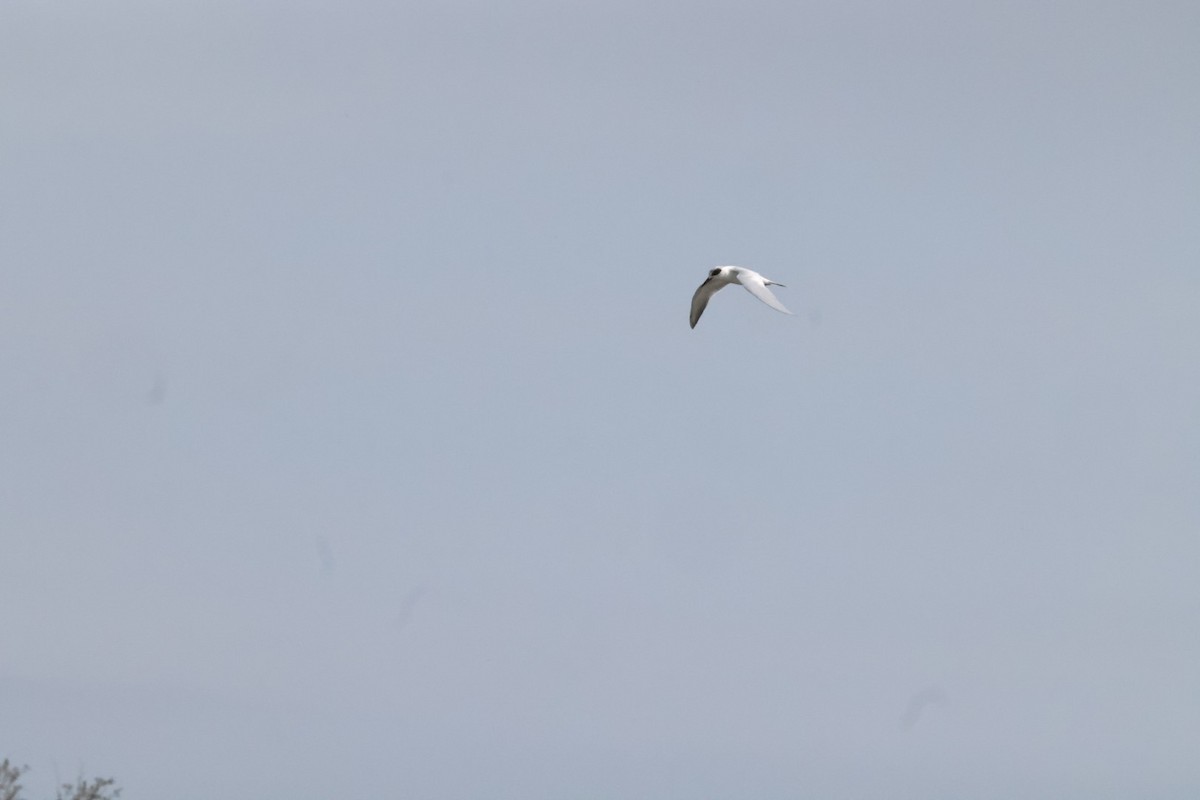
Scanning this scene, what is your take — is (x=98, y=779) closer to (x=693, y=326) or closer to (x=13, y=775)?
(x=13, y=775)

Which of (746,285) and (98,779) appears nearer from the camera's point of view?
(746,285)

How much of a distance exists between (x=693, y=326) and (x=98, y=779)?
26.0 m

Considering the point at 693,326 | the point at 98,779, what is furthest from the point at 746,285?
the point at 98,779

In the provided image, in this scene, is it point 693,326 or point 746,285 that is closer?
point 746,285

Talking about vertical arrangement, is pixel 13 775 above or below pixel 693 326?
below

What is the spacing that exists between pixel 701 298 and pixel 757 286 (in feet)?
35.3

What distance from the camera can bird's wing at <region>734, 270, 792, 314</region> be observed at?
242 ft

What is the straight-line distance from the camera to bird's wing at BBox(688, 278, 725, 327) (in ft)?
285

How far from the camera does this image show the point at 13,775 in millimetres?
88188

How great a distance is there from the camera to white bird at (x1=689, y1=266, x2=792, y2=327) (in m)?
75.4

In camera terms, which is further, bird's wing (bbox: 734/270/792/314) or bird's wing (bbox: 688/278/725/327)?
bird's wing (bbox: 688/278/725/327)

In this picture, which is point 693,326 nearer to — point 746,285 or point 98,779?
point 746,285

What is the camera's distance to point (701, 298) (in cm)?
8806

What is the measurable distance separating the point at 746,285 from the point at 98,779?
29.4 m
